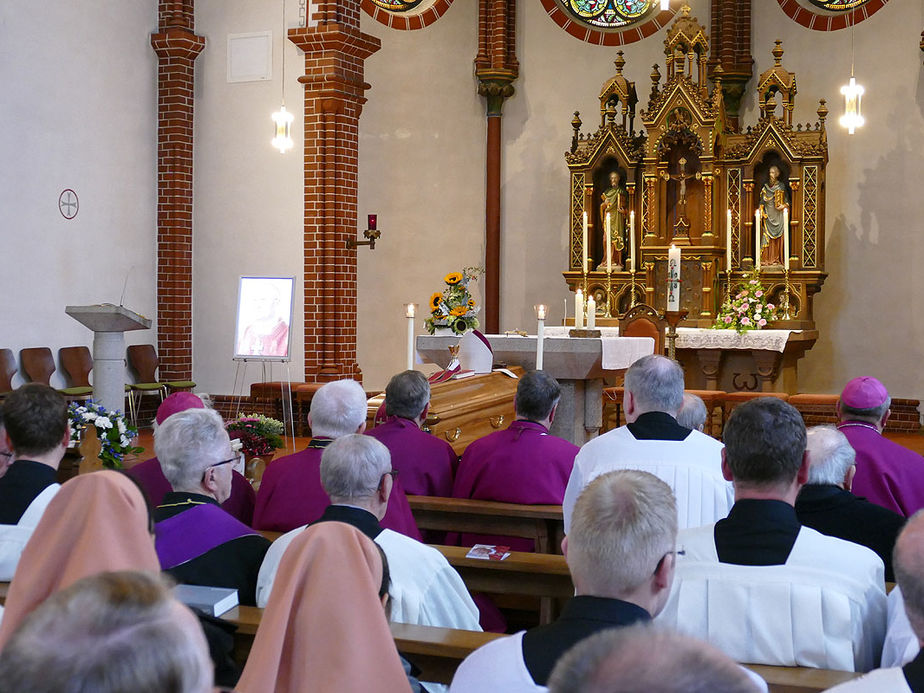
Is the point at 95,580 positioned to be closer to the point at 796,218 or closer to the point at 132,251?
the point at 132,251

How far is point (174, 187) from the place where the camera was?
1219 cm

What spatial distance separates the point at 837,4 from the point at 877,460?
34.9 ft

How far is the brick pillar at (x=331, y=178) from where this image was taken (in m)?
11.6

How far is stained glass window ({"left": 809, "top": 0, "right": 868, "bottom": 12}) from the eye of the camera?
13.6 metres

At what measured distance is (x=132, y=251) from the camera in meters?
11.9

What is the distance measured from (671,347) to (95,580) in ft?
30.0

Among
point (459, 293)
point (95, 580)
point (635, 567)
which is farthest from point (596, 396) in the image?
point (95, 580)

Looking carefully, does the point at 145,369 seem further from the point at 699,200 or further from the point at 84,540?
the point at 84,540

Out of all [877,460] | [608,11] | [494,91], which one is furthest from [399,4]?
[877,460]

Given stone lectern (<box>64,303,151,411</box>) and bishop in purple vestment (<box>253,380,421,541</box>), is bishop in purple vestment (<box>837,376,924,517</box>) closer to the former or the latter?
bishop in purple vestment (<box>253,380,421,541</box>)

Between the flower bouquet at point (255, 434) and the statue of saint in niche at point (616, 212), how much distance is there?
748cm

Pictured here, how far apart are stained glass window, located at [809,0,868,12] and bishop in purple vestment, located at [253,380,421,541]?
11407mm

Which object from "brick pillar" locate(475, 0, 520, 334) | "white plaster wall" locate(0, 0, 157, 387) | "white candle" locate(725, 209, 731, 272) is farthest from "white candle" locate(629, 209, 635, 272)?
"white plaster wall" locate(0, 0, 157, 387)

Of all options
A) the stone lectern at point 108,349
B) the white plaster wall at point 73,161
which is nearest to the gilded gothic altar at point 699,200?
the white plaster wall at point 73,161
